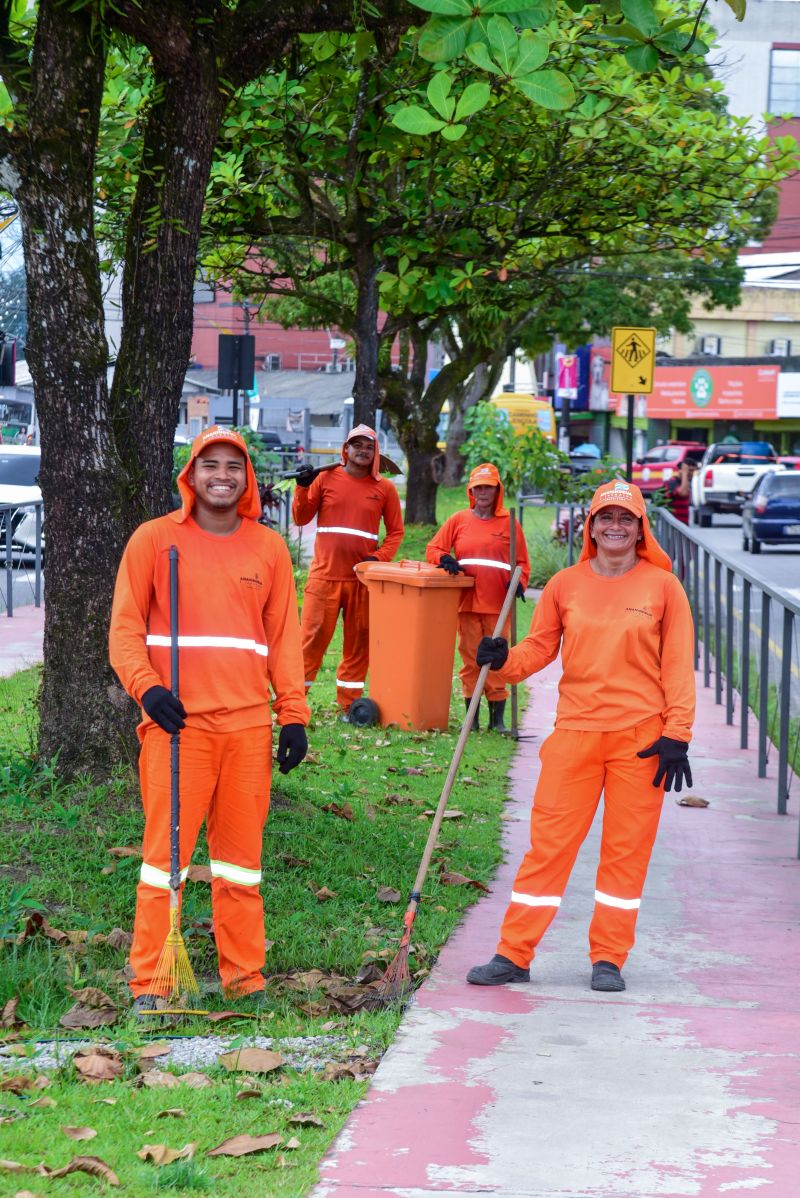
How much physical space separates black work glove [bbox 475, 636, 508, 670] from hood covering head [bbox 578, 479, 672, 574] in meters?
0.46

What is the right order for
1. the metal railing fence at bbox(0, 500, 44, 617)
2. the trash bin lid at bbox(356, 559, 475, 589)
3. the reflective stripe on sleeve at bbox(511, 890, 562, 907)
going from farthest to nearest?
the metal railing fence at bbox(0, 500, 44, 617) < the trash bin lid at bbox(356, 559, 475, 589) < the reflective stripe on sleeve at bbox(511, 890, 562, 907)

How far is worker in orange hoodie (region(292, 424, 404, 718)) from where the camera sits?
1141 cm

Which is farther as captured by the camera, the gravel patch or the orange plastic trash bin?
the orange plastic trash bin

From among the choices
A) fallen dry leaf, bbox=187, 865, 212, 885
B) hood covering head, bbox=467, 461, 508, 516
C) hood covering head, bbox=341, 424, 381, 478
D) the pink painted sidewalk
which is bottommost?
the pink painted sidewalk

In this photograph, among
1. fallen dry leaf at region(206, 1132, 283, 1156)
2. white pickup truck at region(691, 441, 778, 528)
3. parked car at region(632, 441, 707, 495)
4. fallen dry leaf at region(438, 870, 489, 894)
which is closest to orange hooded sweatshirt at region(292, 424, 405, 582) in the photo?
fallen dry leaf at region(438, 870, 489, 894)

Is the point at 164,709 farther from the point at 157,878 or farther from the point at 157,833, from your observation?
the point at 157,878

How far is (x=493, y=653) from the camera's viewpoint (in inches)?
247

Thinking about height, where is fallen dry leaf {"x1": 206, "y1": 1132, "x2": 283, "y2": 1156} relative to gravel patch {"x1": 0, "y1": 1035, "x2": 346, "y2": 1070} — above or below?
above

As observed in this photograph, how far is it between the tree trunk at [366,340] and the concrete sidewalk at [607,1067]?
814 centimetres

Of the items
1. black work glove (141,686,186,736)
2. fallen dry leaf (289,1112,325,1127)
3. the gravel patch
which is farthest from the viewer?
black work glove (141,686,186,736)

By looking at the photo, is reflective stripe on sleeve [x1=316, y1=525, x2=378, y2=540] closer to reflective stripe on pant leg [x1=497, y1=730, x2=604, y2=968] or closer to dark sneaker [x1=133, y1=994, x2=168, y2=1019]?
reflective stripe on pant leg [x1=497, y1=730, x2=604, y2=968]

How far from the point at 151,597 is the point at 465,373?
81.9ft

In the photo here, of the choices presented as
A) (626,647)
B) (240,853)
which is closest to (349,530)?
(626,647)

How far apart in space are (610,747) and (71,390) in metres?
2.93
